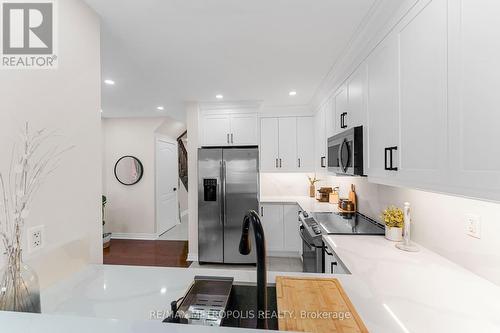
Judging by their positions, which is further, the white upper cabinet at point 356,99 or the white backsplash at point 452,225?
the white upper cabinet at point 356,99

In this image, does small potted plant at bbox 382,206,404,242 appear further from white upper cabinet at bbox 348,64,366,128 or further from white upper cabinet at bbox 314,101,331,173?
white upper cabinet at bbox 314,101,331,173

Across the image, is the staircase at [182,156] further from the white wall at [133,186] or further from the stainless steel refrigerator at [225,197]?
the stainless steel refrigerator at [225,197]

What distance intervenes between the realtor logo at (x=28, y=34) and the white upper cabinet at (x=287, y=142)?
3203 millimetres

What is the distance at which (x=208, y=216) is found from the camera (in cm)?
344

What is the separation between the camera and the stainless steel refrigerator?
3396 mm

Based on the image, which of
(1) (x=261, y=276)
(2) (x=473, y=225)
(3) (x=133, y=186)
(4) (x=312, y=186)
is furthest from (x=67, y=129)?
(3) (x=133, y=186)

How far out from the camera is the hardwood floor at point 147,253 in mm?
3582

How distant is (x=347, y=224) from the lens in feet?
7.51

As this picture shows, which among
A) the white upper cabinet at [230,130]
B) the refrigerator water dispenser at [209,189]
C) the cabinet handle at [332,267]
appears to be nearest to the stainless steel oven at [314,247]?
the cabinet handle at [332,267]

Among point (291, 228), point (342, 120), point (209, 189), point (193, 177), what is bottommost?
point (291, 228)

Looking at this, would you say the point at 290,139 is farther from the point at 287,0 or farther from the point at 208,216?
the point at 287,0

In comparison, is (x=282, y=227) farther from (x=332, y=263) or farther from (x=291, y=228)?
(x=332, y=263)

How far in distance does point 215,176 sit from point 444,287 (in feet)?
9.17

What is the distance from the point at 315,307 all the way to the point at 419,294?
570 millimetres
